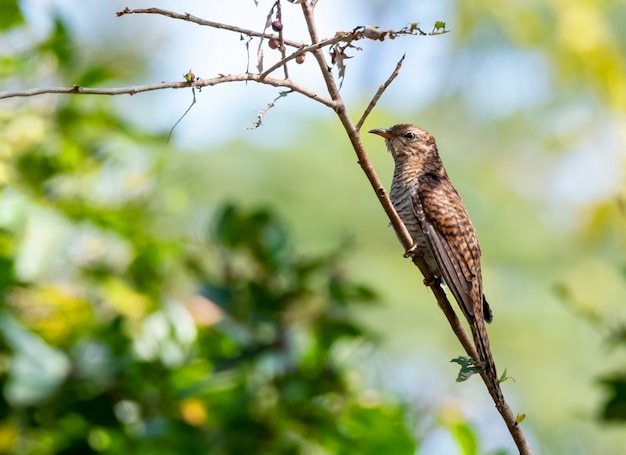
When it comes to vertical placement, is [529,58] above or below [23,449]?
above

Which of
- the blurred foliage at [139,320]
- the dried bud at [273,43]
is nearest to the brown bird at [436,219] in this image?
the blurred foliage at [139,320]

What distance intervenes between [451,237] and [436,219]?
0.35 feet

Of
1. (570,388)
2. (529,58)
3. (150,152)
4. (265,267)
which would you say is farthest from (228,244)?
(529,58)

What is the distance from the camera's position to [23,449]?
481 cm

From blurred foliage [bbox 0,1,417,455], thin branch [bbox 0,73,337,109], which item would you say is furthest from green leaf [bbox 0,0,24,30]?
thin branch [bbox 0,73,337,109]

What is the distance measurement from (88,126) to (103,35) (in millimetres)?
6573

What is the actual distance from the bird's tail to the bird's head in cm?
131

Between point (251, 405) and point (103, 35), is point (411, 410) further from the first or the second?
A: point (103, 35)

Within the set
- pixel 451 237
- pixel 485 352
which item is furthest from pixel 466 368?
pixel 451 237

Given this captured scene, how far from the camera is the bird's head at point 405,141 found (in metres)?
4.64

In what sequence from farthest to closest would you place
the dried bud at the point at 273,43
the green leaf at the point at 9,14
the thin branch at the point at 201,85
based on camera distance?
the green leaf at the point at 9,14 → the dried bud at the point at 273,43 → the thin branch at the point at 201,85

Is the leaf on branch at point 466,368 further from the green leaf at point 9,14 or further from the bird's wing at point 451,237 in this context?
the green leaf at point 9,14

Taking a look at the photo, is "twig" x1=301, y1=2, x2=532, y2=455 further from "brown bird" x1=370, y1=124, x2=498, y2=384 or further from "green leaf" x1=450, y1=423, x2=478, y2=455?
"green leaf" x1=450, y1=423, x2=478, y2=455

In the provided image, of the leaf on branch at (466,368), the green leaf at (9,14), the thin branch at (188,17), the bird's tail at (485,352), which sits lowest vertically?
the leaf on branch at (466,368)
